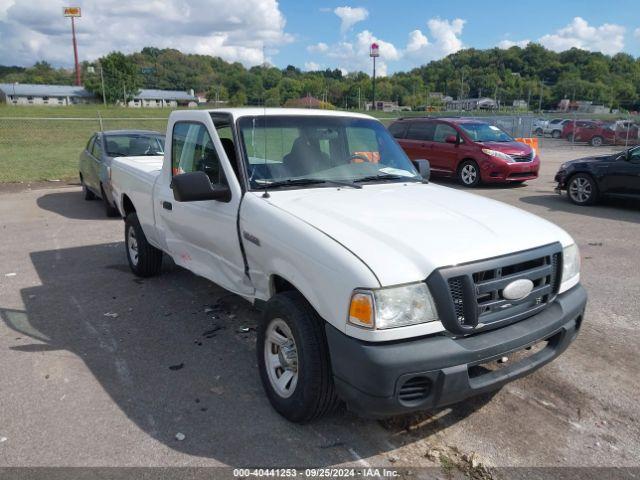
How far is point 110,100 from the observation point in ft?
295

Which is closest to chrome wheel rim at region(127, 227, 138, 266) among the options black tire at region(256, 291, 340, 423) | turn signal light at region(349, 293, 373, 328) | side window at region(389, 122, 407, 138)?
black tire at region(256, 291, 340, 423)

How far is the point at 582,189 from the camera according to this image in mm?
10773

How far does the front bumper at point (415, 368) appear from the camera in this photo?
2576 mm

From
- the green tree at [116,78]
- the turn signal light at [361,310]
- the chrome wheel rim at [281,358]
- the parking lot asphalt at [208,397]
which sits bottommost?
the parking lot asphalt at [208,397]

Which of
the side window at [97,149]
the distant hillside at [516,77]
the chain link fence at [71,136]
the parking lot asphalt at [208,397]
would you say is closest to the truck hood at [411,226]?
the parking lot asphalt at [208,397]

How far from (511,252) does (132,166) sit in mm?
4573

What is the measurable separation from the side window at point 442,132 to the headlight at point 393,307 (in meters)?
12.2

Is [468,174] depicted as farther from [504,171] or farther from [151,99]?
[151,99]

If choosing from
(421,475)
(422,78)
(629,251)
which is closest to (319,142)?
(421,475)

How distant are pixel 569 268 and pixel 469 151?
424 inches

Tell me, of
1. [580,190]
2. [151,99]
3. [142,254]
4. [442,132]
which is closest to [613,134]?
[442,132]

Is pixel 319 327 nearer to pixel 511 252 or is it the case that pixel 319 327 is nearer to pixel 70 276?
pixel 511 252

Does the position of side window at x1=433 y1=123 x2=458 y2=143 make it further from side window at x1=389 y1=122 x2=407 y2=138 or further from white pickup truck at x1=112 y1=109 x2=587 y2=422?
white pickup truck at x1=112 y1=109 x2=587 y2=422

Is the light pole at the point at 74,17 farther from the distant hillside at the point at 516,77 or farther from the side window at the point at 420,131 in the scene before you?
the side window at the point at 420,131
